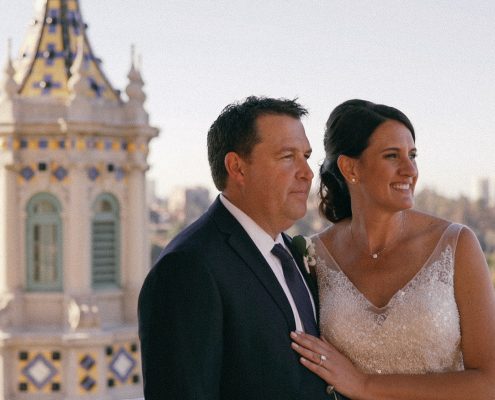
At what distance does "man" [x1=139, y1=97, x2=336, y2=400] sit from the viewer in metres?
2.98

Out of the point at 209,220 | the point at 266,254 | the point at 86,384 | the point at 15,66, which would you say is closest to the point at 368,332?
the point at 266,254

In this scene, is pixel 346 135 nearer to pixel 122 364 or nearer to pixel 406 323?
pixel 406 323

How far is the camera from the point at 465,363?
3.56 metres

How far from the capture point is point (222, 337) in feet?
10.0

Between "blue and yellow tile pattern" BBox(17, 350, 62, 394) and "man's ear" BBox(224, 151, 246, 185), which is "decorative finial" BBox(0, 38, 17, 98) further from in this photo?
"man's ear" BBox(224, 151, 246, 185)

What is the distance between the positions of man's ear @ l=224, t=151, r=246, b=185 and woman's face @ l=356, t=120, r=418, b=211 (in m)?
0.69

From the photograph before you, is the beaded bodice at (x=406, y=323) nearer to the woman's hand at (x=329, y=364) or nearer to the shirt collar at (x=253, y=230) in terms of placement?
the woman's hand at (x=329, y=364)

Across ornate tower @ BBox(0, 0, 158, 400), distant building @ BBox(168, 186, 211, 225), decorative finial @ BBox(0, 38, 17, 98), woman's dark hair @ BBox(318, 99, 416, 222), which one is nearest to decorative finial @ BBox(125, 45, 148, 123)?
ornate tower @ BBox(0, 0, 158, 400)

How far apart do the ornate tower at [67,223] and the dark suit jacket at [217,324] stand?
10617 millimetres

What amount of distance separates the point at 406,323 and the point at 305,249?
537mm

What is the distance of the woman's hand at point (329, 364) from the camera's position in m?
3.31

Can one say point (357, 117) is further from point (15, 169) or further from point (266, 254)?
point (15, 169)

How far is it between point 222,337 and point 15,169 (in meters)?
11.2

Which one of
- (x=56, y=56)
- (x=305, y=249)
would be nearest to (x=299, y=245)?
(x=305, y=249)
